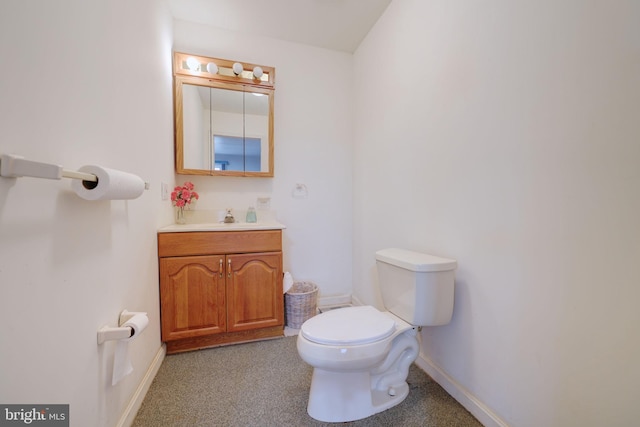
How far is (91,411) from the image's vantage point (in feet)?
2.88

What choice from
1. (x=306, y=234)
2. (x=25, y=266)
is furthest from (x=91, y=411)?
(x=306, y=234)

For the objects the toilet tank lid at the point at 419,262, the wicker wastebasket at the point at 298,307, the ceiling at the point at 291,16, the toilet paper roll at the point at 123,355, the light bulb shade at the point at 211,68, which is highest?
the ceiling at the point at 291,16

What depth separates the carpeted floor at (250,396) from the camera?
120cm

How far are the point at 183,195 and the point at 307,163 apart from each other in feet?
3.56

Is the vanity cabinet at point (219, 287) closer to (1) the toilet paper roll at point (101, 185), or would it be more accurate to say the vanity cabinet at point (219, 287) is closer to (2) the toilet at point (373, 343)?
(2) the toilet at point (373, 343)

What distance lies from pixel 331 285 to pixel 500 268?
5.34 feet

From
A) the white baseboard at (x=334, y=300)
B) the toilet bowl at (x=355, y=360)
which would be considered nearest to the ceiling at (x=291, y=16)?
the toilet bowl at (x=355, y=360)

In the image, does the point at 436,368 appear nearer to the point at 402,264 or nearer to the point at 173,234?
the point at 402,264

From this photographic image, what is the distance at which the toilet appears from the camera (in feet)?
3.65

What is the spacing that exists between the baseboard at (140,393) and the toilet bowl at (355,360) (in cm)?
80

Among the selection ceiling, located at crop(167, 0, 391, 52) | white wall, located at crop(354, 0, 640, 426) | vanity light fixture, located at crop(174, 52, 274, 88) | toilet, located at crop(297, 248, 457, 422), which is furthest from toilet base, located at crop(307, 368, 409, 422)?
ceiling, located at crop(167, 0, 391, 52)

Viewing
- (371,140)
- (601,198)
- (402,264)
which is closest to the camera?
(601,198)

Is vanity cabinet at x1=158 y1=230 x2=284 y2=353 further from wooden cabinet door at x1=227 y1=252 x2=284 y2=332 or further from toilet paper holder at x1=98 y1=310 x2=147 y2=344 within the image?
toilet paper holder at x1=98 y1=310 x2=147 y2=344

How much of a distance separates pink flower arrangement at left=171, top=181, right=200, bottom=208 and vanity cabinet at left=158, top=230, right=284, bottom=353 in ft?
1.03
